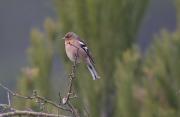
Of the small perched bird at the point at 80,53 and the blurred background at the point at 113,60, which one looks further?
the blurred background at the point at 113,60

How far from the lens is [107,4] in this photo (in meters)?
10.2

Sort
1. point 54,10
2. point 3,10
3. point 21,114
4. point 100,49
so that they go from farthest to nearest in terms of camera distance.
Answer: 1. point 3,10
2. point 54,10
3. point 100,49
4. point 21,114

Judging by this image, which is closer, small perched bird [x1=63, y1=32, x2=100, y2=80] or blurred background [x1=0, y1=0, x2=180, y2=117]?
small perched bird [x1=63, y1=32, x2=100, y2=80]

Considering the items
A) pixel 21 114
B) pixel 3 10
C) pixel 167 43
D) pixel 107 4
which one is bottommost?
pixel 21 114

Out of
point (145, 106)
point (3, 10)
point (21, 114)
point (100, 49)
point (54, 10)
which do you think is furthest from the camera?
point (3, 10)

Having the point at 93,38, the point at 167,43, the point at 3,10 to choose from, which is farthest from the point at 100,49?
the point at 3,10

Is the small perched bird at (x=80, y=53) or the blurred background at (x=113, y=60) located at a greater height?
the blurred background at (x=113, y=60)

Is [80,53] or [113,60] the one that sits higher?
[113,60]

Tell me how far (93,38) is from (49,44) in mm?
1051

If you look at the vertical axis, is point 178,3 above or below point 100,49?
above

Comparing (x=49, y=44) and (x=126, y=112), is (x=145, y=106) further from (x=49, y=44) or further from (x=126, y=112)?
(x=49, y=44)

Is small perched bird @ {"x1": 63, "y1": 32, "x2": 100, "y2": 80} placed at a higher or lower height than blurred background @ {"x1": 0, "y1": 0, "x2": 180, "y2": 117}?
lower

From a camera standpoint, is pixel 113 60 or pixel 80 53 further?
pixel 113 60

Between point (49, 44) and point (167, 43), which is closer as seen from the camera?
point (167, 43)
